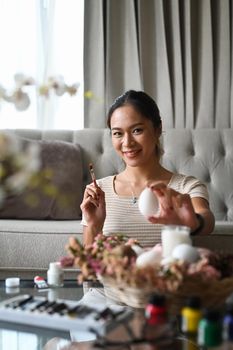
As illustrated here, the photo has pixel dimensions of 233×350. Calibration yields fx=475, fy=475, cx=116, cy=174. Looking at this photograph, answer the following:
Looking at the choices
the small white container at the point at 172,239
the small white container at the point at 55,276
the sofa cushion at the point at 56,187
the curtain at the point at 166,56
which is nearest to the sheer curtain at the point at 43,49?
the curtain at the point at 166,56

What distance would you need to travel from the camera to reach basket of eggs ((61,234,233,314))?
2.68 ft

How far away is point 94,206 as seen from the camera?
1385mm

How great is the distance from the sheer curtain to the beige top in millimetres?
1152

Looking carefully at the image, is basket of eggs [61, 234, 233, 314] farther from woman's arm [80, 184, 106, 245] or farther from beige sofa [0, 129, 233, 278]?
beige sofa [0, 129, 233, 278]

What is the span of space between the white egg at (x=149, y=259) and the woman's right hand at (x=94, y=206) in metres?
0.43

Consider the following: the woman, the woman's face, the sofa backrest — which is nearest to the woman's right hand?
the woman

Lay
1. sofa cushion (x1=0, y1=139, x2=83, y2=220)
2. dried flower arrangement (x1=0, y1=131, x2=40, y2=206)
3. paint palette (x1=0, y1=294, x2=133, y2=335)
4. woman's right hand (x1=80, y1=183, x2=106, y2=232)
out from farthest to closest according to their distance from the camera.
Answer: sofa cushion (x1=0, y1=139, x2=83, y2=220) → woman's right hand (x1=80, y1=183, x2=106, y2=232) → paint palette (x1=0, y1=294, x2=133, y2=335) → dried flower arrangement (x1=0, y1=131, x2=40, y2=206)

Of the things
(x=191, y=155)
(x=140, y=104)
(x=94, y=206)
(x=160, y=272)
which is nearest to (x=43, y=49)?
(x=191, y=155)

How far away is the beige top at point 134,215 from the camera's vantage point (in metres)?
1.39

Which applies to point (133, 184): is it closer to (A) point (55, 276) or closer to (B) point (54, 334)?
(A) point (55, 276)

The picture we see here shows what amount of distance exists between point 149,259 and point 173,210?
0.90 feet

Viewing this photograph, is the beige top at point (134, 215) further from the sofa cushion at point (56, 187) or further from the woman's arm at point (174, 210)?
the sofa cushion at point (56, 187)

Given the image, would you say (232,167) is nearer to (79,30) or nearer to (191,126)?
(191,126)

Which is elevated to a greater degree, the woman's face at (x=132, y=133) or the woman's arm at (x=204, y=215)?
the woman's face at (x=132, y=133)
